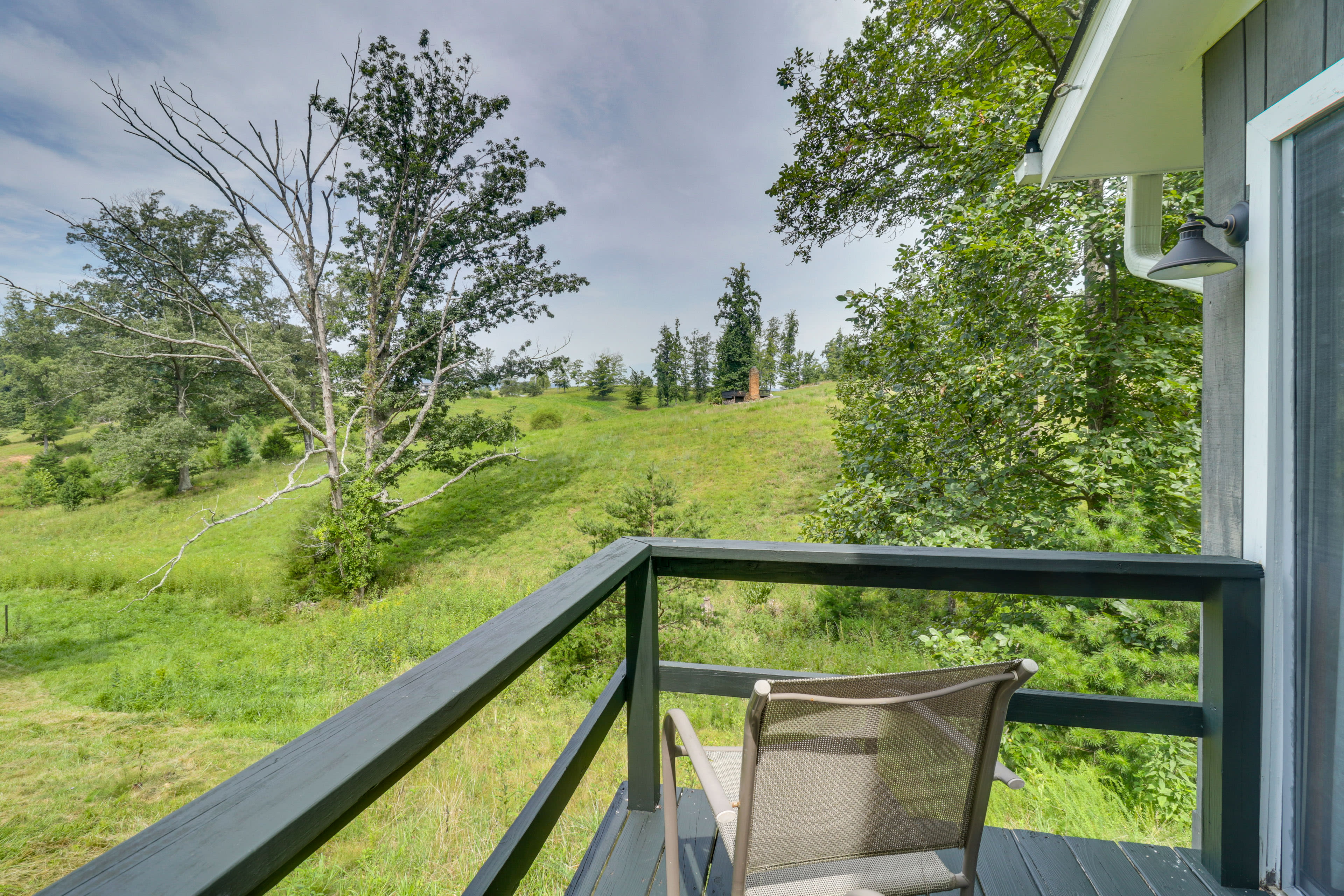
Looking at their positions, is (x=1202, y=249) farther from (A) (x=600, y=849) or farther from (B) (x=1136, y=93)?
(A) (x=600, y=849)

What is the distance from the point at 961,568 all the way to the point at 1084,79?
6.21 ft

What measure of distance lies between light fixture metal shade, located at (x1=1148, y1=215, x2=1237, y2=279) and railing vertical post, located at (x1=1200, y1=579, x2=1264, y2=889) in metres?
0.82

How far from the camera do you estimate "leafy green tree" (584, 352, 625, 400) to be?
34.3m

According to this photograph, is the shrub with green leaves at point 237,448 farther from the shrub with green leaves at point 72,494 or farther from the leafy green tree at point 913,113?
the leafy green tree at point 913,113

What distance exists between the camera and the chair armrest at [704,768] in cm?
92

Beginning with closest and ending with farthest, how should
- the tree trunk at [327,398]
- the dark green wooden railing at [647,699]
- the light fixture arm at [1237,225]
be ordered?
1. the dark green wooden railing at [647,699]
2. the light fixture arm at [1237,225]
3. the tree trunk at [327,398]

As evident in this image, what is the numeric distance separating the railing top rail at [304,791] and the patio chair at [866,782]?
42 centimetres

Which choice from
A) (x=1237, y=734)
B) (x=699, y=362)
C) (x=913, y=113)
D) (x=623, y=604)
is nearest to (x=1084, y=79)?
(x=1237, y=734)

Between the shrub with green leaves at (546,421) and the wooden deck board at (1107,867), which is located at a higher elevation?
the shrub with green leaves at (546,421)

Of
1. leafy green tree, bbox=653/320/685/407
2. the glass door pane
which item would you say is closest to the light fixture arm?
the glass door pane

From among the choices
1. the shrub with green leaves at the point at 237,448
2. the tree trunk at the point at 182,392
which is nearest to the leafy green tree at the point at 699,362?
the shrub with green leaves at the point at 237,448

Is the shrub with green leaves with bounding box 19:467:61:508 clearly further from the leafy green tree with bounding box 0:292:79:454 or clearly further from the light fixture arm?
the light fixture arm

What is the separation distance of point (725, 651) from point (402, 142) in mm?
13727

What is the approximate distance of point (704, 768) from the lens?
3.32ft
